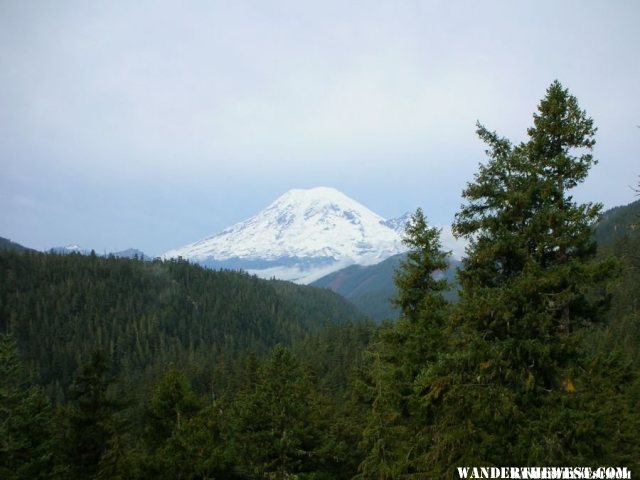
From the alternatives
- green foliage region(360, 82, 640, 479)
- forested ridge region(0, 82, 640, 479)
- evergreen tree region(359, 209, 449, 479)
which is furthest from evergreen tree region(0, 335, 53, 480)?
green foliage region(360, 82, 640, 479)

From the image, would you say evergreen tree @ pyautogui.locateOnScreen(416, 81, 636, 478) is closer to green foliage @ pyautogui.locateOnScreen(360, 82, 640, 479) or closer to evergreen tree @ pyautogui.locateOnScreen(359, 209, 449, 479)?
green foliage @ pyautogui.locateOnScreen(360, 82, 640, 479)

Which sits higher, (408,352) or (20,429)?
(408,352)

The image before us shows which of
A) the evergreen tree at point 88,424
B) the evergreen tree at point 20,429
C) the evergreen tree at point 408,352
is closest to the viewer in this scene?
the evergreen tree at point 408,352

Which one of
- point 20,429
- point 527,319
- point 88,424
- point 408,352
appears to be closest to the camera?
point 527,319

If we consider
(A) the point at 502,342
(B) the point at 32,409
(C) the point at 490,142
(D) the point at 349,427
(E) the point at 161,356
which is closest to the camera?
(A) the point at 502,342

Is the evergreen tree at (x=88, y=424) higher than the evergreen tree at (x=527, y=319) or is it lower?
lower

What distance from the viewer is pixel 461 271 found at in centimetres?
1397

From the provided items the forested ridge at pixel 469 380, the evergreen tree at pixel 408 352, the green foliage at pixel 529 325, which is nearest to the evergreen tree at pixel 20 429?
the forested ridge at pixel 469 380

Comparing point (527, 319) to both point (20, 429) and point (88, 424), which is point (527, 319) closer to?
point (88, 424)

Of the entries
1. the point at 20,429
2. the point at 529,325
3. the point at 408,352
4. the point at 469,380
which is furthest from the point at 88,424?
the point at 529,325

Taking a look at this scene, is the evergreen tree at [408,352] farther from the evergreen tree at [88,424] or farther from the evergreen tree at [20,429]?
the evergreen tree at [20,429]

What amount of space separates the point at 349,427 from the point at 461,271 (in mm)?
20119

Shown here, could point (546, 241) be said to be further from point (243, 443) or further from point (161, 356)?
point (161, 356)

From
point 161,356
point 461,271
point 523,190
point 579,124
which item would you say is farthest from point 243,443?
point 161,356
